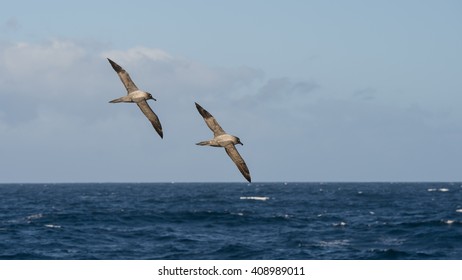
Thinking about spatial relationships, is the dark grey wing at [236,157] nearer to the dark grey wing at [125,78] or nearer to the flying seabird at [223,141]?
the flying seabird at [223,141]

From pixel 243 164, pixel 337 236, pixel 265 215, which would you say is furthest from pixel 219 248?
pixel 243 164

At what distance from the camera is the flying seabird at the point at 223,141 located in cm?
1752

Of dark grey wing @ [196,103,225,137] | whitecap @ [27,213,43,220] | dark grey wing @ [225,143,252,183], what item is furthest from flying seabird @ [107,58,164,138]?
whitecap @ [27,213,43,220]

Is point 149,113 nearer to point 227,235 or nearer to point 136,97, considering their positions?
point 136,97

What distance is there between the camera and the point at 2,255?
54.1 metres

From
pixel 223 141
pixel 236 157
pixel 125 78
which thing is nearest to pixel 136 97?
pixel 125 78

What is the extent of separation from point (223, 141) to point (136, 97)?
2328mm

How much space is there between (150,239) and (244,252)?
1071 centimetres

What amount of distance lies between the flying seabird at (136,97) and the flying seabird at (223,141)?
109 centimetres

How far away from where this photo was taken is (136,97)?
18.2m

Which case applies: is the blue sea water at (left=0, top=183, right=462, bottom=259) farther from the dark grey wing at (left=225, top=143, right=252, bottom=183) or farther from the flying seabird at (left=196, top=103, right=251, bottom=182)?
the flying seabird at (left=196, top=103, right=251, bottom=182)

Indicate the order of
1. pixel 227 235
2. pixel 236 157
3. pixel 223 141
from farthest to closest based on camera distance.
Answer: pixel 227 235, pixel 236 157, pixel 223 141

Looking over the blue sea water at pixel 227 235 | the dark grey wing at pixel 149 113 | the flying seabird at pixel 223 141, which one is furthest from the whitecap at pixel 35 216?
the flying seabird at pixel 223 141

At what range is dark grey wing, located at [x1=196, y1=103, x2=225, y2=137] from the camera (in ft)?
57.1
